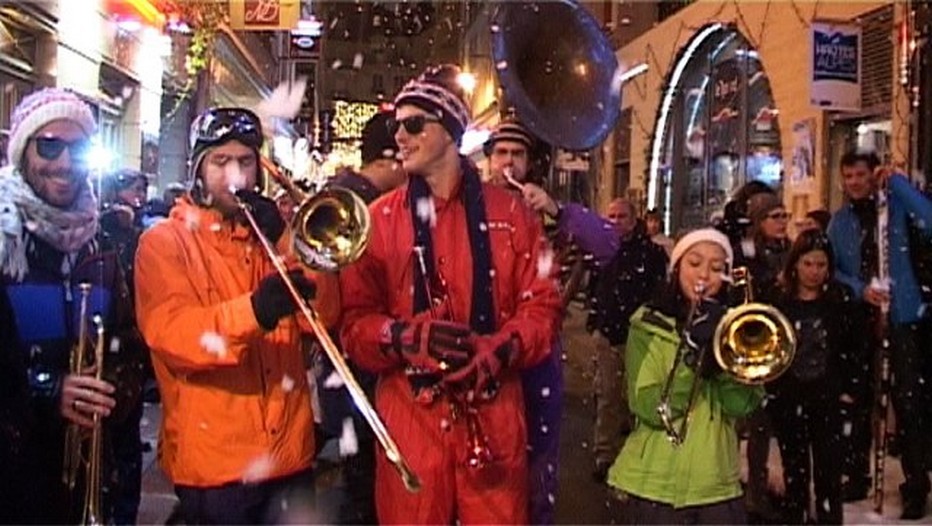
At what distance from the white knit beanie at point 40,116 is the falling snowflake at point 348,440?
162cm

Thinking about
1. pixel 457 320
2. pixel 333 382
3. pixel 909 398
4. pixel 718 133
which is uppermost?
pixel 718 133

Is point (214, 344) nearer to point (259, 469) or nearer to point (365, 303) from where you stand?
point (259, 469)

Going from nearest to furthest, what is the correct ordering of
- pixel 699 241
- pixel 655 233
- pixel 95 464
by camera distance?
pixel 95 464 < pixel 699 241 < pixel 655 233

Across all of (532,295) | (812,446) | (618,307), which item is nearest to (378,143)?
(532,295)

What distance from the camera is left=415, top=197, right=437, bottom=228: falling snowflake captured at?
3809 millimetres

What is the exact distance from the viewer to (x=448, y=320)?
3695 millimetres

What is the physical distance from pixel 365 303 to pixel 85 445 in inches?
37.7

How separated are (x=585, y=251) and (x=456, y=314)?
1.20 meters

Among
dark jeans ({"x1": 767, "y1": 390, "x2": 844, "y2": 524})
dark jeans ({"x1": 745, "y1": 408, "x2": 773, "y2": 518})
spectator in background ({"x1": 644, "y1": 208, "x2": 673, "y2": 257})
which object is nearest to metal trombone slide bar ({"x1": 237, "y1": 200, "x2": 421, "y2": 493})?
dark jeans ({"x1": 767, "y1": 390, "x2": 844, "y2": 524})

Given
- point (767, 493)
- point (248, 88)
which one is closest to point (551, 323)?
point (767, 493)

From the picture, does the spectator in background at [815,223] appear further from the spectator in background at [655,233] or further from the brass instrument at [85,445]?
the brass instrument at [85,445]

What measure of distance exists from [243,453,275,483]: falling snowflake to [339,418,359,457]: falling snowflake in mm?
1414

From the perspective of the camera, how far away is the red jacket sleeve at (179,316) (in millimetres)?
3377

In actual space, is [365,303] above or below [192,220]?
below
